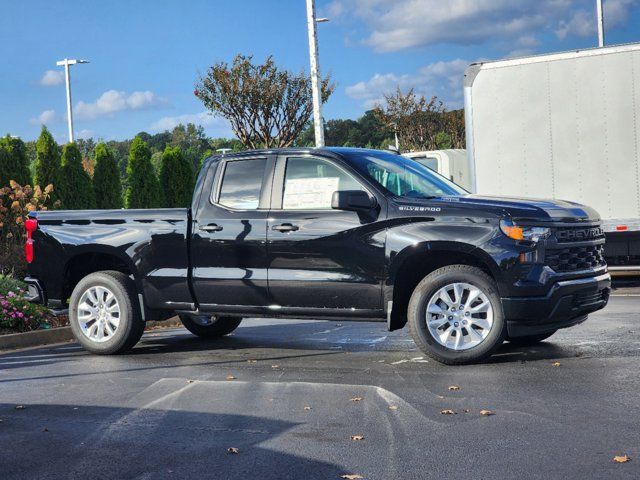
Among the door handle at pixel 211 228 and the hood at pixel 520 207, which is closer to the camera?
the hood at pixel 520 207

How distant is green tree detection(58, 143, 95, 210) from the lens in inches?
957

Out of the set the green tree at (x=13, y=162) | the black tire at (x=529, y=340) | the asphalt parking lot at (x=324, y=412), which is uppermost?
the green tree at (x=13, y=162)

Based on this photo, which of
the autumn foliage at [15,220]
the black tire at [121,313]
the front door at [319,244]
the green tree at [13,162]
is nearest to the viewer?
the front door at [319,244]

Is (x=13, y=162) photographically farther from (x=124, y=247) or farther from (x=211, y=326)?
(x=124, y=247)

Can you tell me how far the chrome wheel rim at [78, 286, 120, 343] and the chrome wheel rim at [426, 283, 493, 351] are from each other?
11.4 ft

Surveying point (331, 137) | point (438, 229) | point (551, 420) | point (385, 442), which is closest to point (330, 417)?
point (385, 442)

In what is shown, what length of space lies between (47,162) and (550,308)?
18112mm

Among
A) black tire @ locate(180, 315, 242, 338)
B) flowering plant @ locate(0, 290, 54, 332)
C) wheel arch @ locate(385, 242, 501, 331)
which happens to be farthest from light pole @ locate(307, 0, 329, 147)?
wheel arch @ locate(385, 242, 501, 331)

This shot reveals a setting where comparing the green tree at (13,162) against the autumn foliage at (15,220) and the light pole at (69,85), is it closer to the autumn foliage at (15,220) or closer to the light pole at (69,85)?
the autumn foliage at (15,220)

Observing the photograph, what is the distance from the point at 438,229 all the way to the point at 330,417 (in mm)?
2505

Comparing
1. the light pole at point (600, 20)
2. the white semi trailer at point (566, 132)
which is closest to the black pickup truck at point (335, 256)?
the white semi trailer at point (566, 132)

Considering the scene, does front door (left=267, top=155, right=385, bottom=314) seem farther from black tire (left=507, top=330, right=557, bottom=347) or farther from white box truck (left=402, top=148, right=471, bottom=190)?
white box truck (left=402, top=148, right=471, bottom=190)

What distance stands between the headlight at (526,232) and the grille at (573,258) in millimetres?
168

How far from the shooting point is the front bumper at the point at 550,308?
27.3 ft
